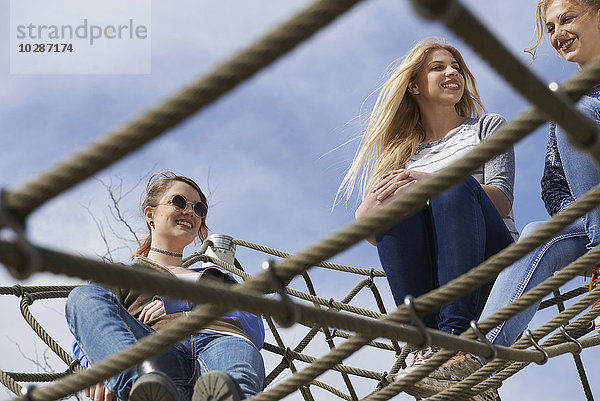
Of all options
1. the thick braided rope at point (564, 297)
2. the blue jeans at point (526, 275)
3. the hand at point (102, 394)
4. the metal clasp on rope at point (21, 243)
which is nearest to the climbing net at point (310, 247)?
the metal clasp on rope at point (21, 243)

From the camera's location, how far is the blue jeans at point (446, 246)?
4.81 ft

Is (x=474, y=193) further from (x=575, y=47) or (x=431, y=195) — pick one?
(x=431, y=195)

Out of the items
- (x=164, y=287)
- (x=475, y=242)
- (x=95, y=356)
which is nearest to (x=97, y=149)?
(x=164, y=287)

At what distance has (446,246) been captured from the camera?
4.85 ft

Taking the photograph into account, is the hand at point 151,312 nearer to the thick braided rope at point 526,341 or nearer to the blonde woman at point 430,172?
the blonde woman at point 430,172

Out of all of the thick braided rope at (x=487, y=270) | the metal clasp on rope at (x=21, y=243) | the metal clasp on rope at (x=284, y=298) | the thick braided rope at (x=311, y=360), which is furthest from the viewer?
the thick braided rope at (x=311, y=360)

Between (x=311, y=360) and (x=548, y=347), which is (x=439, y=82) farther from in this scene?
(x=311, y=360)

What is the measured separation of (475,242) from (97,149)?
1027 millimetres

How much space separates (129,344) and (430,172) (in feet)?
2.42

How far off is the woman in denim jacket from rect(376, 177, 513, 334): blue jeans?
6 cm

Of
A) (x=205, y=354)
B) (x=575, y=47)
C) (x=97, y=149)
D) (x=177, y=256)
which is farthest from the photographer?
(x=177, y=256)

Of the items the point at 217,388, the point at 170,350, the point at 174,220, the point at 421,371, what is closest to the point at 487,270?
the point at 421,371

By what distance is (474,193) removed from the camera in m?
1.50

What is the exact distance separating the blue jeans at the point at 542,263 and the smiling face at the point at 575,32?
0.87ft
